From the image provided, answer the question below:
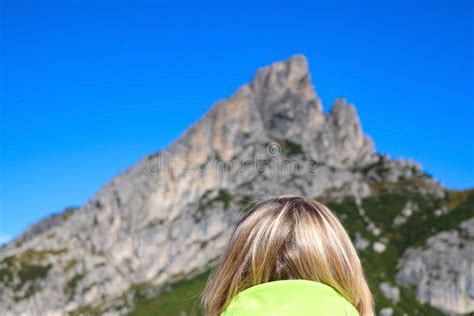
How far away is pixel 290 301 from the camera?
500 centimetres

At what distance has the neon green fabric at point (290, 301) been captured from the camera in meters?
4.92

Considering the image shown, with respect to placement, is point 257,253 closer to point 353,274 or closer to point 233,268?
point 233,268

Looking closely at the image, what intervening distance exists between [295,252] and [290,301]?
691 mm

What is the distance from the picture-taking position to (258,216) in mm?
5766

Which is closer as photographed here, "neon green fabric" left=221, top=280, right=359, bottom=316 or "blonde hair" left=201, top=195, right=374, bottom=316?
"neon green fabric" left=221, top=280, right=359, bottom=316

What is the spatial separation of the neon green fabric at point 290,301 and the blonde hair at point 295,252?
11.6 inches

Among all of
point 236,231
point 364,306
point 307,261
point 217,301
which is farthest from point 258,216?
point 364,306

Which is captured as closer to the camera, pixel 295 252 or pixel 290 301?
pixel 290 301

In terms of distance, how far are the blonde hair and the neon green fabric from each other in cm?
29

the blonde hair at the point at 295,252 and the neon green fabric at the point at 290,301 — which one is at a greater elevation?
the blonde hair at the point at 295,252

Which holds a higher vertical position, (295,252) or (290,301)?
(295,252)

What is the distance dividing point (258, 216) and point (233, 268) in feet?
2.17

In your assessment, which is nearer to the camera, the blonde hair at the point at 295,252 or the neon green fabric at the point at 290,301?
the neon green fabric at the point at 290,301

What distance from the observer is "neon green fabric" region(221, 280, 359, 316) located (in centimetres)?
492
